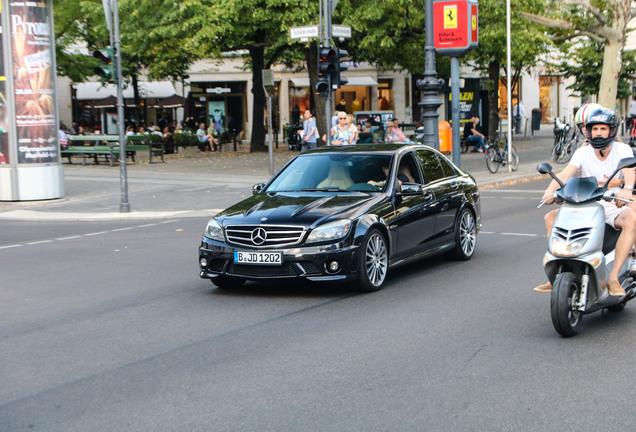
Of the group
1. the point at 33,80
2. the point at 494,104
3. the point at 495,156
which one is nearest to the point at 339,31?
the point at 495,156

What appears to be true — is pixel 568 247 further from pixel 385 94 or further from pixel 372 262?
pixel 385 94

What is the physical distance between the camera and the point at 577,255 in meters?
6.50

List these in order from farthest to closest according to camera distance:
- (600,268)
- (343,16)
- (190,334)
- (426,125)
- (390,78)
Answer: (390,78)
(343,16)
(426,125)
(190,334)
(600,268)

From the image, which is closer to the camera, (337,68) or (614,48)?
(337,68)

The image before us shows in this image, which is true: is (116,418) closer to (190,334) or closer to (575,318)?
(190,334)

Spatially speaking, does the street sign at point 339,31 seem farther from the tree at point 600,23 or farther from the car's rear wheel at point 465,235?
the car's rear wheel at point 465,235

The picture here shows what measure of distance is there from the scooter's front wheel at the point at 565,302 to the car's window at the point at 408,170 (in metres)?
3.57

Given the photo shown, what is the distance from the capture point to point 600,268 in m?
6.70

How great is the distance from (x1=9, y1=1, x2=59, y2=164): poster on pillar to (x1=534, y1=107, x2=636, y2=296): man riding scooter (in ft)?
48.8

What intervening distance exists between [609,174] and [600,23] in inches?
934

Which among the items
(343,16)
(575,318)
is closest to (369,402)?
(575,318)

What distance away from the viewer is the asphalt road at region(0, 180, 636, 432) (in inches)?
197

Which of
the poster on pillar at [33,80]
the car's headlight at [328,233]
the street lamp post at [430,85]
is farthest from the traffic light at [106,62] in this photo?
the car's headlight at [328,233]

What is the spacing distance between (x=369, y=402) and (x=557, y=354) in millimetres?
1712
